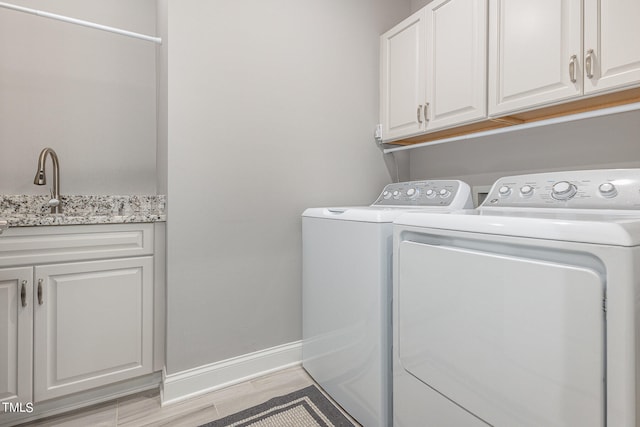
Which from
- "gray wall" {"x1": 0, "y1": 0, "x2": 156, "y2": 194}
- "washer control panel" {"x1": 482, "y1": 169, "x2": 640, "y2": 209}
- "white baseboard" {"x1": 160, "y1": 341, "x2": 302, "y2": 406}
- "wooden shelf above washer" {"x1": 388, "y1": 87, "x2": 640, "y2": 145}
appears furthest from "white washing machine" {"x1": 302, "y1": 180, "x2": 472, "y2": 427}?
"gray wall" {"x1": 0, "y1": 0, "x2": 156, "y2": 194}

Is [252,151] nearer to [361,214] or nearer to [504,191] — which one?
[361,214]

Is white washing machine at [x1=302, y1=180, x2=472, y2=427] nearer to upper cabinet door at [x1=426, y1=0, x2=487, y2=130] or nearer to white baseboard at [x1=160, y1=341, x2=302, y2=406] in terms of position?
white baseboard at [x1=160, y1=341, x2=302, y2=406]

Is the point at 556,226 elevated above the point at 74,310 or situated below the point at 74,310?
above

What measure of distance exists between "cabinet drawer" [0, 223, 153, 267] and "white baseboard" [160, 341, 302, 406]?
65 cm

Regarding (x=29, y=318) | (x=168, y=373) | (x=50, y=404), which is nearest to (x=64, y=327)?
(x=29, y=318)

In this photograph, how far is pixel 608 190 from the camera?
1123 mm

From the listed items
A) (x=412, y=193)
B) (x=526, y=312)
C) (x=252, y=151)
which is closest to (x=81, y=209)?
(x=252, y=151)

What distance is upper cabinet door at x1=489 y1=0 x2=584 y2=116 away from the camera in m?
1.22

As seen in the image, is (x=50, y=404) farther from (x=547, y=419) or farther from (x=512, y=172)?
(x=512, y=172)

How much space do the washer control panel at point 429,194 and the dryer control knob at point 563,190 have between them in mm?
407

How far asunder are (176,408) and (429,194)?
1.67 metres

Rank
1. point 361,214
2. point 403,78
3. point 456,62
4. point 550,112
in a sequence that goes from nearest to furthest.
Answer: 1. point 361,214
2. point 550,112
3. point 456,62
4. point 403,78

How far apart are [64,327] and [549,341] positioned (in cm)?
179

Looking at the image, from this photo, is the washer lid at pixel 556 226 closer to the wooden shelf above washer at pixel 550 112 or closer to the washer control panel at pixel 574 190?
the washer control panel at pixel 574 190
